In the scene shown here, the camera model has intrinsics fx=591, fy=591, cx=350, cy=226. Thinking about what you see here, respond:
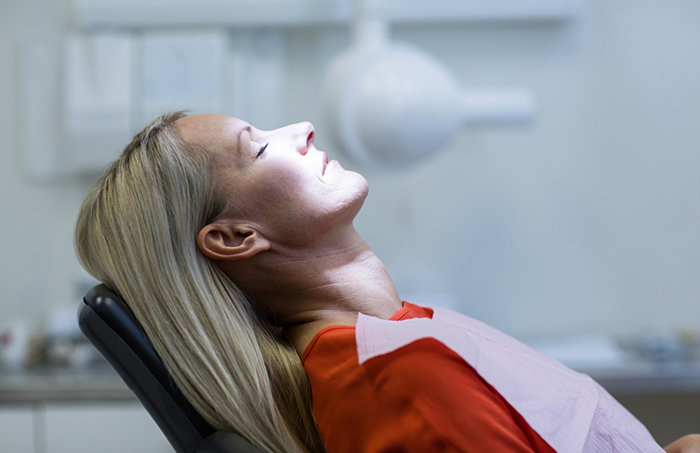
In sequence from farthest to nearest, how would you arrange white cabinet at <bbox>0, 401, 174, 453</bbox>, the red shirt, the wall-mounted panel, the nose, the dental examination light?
the wall-mounted panel < white cabinet at <bbox>0, 401, 174, 453</bbox> < the dental examination light < the nose < the red shirt

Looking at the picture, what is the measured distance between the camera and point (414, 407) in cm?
69

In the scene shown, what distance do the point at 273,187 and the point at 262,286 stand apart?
16cm

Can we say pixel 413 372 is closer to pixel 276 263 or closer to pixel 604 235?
pixel 276 263

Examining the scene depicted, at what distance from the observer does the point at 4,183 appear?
7.13 ft

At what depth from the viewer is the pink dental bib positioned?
2.27ft

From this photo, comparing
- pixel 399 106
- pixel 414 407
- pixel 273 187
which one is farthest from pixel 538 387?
pixel 399 106

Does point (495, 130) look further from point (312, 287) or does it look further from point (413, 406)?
point (413, 406)

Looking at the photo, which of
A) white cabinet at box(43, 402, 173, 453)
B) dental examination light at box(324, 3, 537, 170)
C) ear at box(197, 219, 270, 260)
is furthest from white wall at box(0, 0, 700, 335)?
ear at box(197, 219, 270, 260)

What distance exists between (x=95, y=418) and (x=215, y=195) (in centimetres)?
120

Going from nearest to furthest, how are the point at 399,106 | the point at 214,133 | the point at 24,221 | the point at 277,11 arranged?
the point at 214,133, the point at 399,106, the point at 277,11, the point at 24,221

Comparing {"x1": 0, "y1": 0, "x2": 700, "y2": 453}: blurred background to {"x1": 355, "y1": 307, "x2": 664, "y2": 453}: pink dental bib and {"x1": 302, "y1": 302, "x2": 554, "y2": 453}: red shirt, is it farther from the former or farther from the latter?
{"x1": 302, "y1": 302, "x2": 554, "y2": 453}: red shirt

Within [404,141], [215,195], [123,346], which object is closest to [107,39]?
[404,141]

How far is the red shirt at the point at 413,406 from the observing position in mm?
676

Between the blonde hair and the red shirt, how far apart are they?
8cm
